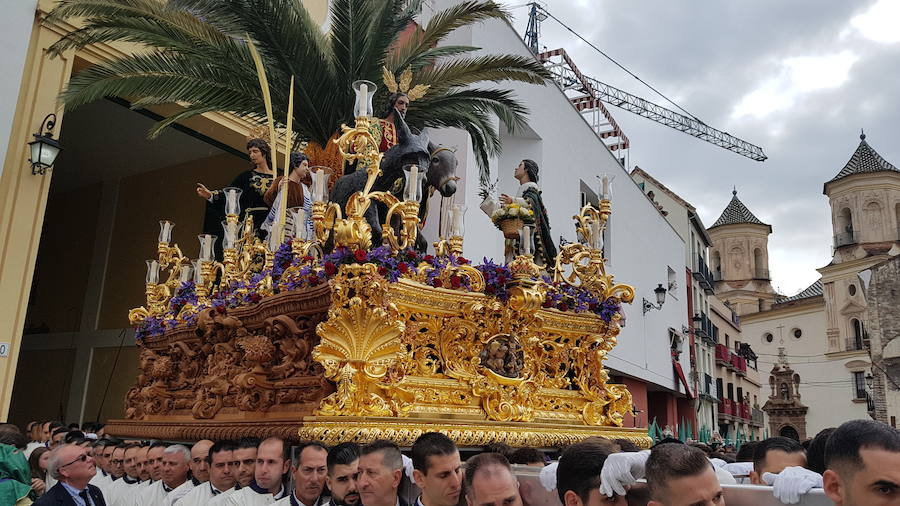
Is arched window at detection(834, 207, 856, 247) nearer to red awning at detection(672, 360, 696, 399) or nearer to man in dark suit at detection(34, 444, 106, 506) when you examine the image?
red awning at detection(672, 360, 696, 399)

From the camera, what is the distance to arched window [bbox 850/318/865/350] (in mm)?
41688

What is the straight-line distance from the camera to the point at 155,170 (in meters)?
17.9

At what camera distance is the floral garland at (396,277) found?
596 centimetres

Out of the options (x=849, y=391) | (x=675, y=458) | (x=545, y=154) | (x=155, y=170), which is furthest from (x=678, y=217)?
(x=675, y=458)

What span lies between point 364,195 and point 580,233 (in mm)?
2740

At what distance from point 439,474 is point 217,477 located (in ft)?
8.29

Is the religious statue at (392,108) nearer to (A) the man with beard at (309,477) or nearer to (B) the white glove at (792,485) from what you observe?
(A) the man with beard at (309,477)

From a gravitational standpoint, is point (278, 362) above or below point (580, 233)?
below

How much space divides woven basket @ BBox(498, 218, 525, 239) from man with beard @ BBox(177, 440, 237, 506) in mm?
3354

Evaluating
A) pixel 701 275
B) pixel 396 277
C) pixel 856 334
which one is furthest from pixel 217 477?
pixel 856 334

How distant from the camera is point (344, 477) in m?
4.40

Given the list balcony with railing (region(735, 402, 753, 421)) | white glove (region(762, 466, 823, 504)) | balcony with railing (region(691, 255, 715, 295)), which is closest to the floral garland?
white glove (region(762, 466, 823, 504))

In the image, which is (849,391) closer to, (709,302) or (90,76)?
(709,302)

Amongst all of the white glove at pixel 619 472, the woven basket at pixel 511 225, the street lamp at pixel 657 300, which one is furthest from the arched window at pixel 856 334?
the white glove at pixel 619 472
